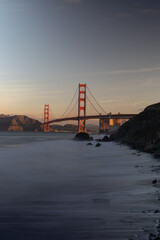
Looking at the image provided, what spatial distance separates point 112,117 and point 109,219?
213 ft

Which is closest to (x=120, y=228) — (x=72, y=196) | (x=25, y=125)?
(x=72, y=196)

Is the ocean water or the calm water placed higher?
the ocean water

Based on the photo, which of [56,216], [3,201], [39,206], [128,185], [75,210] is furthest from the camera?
[128,185]

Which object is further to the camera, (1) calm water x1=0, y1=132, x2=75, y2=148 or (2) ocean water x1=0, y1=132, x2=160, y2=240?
(1) calm water x1=0, y1=132, x2=75, y2=148

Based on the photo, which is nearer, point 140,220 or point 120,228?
point 120,228

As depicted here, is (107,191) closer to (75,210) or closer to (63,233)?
(75,210)

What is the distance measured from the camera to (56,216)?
14.0 feet

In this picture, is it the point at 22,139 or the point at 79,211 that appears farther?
the point at 22,139

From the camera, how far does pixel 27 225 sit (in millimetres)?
3838

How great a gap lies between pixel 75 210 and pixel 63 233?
1.11 metres

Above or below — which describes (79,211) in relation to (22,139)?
above

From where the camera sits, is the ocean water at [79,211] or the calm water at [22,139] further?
the calm water at [22,139]

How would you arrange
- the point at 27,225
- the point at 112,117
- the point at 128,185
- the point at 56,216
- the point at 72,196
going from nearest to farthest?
the point at 27,225, the point at 56,216, the point at 72,196, the point at 128,185, the point at 112,117

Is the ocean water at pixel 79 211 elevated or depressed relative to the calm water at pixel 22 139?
elevated
